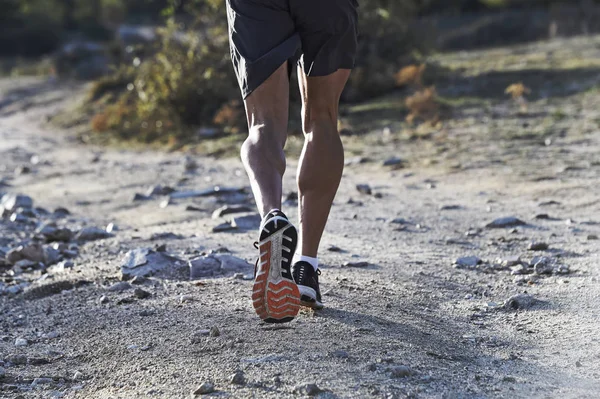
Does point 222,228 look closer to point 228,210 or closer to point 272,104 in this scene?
point 228,210

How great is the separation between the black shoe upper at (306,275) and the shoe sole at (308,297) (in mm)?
19

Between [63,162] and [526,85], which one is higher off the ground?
[526,85]

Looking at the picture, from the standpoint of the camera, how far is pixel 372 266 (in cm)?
383

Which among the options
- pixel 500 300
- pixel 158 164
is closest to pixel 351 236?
pixel 500 300

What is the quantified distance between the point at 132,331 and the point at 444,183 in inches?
144

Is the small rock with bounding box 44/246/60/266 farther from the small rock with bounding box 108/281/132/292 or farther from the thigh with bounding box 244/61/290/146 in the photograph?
the thigh with bounding box 244/61/290/146

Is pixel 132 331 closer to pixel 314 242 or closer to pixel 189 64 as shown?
pixel 314 242

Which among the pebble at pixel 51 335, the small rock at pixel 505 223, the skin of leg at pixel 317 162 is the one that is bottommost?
the pebble at pixel 51 335

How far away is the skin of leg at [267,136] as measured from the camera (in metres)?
2.85

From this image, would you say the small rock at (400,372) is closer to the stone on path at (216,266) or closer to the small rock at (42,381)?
the small rock at (42,381)

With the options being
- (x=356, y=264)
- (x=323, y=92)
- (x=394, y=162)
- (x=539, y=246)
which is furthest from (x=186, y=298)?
(x=394, y=162)

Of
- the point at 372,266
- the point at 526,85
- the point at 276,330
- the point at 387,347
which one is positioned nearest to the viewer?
the point at 387,347

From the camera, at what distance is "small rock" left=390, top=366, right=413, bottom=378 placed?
7.86 feet

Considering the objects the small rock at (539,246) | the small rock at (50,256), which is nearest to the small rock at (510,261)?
the small rock at (539,246)
